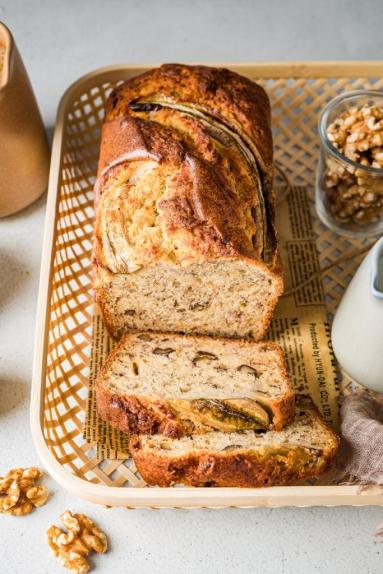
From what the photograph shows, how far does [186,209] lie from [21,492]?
46.6 inches

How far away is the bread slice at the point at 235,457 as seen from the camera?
221cm

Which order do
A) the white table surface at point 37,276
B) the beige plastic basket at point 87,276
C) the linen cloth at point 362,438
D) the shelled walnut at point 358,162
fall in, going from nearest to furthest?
1. the beige plastic basket at point 87,276
2. the linen cloth at point 362,438
3. the white table surface at point 37,276
4. the shelled walnut at point 358,162

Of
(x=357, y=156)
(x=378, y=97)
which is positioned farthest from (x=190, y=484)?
(x=378, y=97)

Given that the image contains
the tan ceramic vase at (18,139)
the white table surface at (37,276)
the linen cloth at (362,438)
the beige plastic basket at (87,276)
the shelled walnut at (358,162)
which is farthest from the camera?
the shelled walnut at (358,162)

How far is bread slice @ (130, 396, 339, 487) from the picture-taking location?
2213 mm

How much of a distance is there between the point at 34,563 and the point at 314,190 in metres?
1.96

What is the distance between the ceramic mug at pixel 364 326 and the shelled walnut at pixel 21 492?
1228mm

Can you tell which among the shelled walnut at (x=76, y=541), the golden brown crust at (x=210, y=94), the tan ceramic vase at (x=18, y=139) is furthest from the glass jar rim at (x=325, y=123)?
the shelled walnut at (x=76, y=541)

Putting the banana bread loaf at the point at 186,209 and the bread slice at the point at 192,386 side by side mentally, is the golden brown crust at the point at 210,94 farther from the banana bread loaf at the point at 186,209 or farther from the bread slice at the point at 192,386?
the bread slice at the point at 192,386

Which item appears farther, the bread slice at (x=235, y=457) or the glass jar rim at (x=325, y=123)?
the glass jar rim at (x=325, y=123)

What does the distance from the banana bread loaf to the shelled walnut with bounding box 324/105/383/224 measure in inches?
12.6

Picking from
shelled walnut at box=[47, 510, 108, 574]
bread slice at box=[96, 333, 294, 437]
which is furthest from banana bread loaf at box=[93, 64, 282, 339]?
shelled walnut at box=[47, 510, 108, 574]

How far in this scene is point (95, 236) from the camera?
8.10 feet

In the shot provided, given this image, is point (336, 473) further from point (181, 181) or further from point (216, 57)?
point (216, 57)
